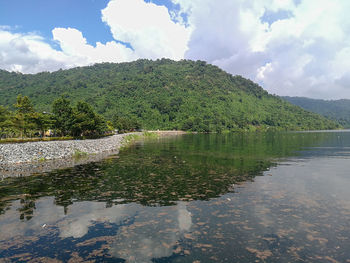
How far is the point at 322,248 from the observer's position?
13.5 m

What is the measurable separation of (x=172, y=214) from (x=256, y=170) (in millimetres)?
22580

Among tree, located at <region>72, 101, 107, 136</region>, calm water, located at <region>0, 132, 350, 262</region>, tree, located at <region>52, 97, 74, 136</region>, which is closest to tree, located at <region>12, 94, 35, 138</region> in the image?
tree, located at <region>52, 97, 74, 136</region>

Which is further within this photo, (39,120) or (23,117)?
(39,120)

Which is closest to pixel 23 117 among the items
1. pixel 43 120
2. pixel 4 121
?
pixel 4 121

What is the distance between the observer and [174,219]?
1736 cm

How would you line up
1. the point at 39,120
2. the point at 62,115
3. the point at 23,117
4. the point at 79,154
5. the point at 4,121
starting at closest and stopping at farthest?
the point at 79,154, the point at 4,121, the point at 23,117, the point at 39,120, the point at 62,115

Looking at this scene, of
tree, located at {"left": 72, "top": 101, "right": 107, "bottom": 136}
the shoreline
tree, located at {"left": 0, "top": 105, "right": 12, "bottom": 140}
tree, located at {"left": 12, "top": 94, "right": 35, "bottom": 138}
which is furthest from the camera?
tree, located at {"left": 72, "top": 101, "right": 107, "bottom": 136}

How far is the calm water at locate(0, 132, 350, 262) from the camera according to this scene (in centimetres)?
1302

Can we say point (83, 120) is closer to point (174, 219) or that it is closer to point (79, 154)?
point (79, 154)

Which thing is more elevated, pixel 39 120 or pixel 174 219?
pixel 39 120

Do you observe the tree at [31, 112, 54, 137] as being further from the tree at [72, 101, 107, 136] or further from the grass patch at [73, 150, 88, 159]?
the grass patch at [73, 150, 88, 159]

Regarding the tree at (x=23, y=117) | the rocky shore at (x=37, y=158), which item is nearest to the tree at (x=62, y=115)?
the tree at (x=23, y=117)

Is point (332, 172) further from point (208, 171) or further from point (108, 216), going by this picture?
point (108, 216)

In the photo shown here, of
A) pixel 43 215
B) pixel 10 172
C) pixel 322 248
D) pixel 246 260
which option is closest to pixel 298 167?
pixel 322 248
